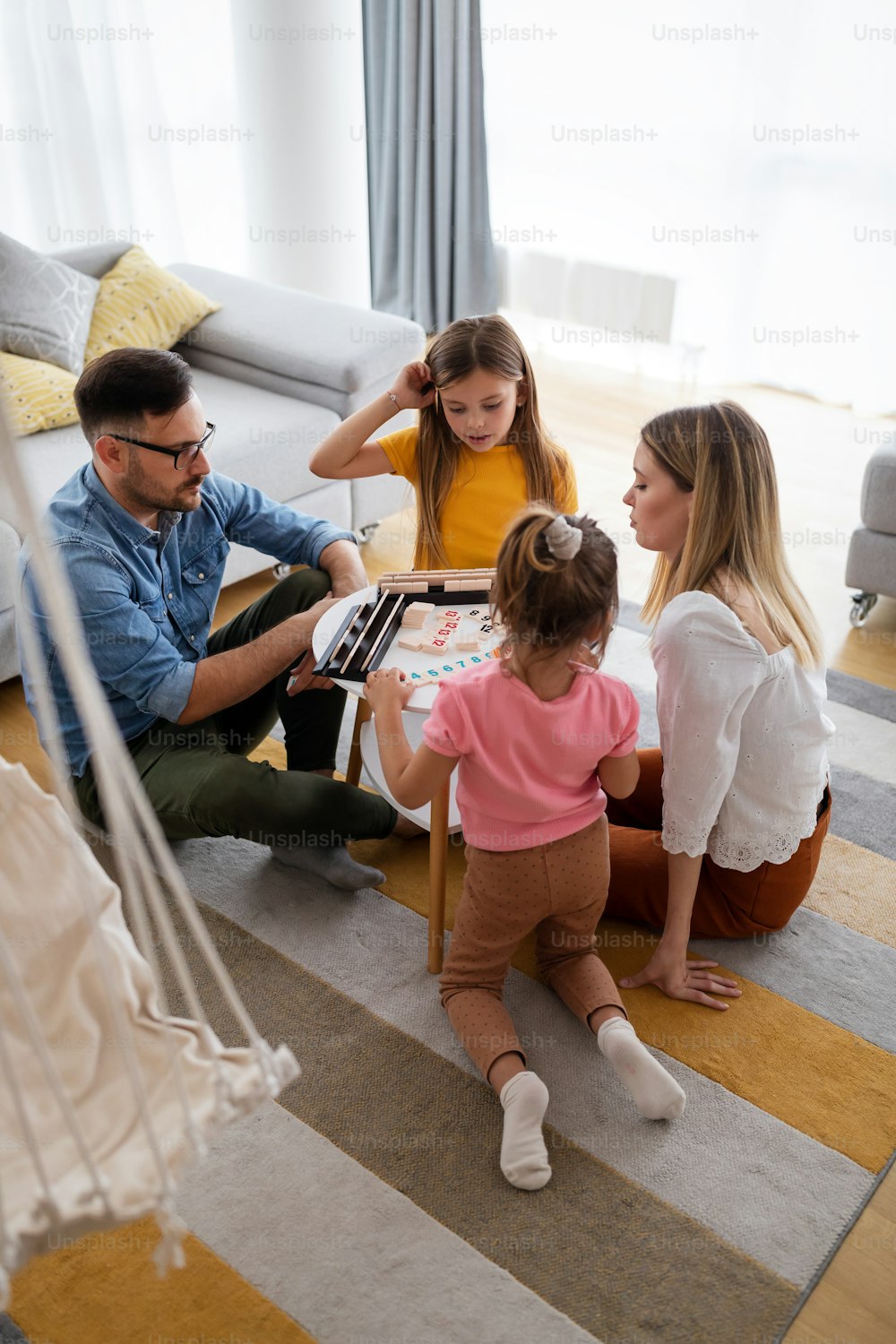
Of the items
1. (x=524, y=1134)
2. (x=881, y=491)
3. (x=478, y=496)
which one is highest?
(x=478, y=496)

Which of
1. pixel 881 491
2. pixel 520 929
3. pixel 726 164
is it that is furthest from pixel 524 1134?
pixel 726 164

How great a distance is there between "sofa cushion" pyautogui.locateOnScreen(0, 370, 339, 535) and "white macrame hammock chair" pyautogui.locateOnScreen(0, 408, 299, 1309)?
4.90 feet

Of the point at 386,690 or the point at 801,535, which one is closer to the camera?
the point at 386,690

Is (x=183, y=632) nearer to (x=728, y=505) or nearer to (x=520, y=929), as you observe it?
(x=520, y=929)

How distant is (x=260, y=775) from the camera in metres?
1.99

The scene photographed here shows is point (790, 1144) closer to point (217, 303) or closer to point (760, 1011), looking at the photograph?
point (760, 1011)

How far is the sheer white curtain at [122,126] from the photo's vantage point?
3729 mm

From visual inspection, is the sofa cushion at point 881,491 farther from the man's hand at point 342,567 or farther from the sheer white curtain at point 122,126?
the sheer white curtain at point 122,126

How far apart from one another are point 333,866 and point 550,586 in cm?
88

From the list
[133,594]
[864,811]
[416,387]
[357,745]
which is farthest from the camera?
[864,811]

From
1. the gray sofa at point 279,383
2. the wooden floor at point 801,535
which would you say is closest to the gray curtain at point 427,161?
the wooden floor at point 801,535

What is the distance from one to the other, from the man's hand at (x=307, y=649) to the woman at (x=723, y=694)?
58cm

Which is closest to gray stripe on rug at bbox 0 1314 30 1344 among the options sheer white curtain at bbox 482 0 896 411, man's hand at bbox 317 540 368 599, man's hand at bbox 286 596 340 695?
man's hand at bbox 286 596 340 695

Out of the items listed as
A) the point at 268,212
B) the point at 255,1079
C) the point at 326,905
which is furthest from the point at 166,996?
the point at 268,212
